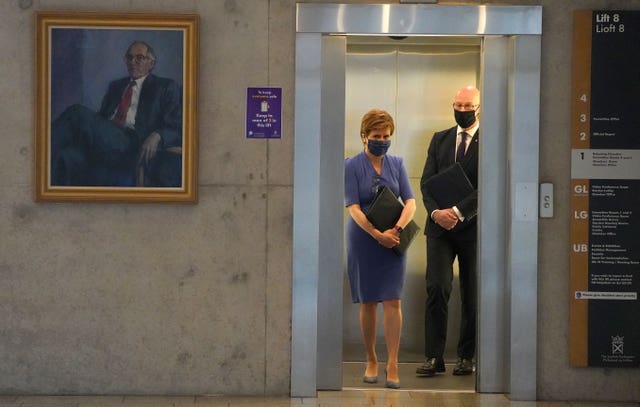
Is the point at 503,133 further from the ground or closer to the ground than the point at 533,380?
further from the ground

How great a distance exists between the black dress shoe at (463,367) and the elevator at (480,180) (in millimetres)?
462

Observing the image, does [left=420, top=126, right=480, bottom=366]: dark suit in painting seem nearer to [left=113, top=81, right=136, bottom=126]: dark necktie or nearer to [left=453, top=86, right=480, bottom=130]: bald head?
[left=453, top=86, right=480, bottom=130]: bald head

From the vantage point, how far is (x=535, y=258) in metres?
7.33

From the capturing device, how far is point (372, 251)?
7.79 metres

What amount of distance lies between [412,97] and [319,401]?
2503mm

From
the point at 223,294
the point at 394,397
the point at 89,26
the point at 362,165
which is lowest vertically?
the point at 394,397

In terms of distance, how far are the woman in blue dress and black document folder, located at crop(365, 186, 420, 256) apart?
28mm

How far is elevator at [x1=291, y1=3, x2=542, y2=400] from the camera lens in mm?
7266

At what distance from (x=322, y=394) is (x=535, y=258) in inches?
61.2

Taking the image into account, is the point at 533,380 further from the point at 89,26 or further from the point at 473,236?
the point at 89,26

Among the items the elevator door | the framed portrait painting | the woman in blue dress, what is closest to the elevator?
the woman in blue dress

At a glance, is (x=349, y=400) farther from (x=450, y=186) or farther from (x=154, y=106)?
(x=154, y=106)

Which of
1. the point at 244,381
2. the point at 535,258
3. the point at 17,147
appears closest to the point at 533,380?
the point at 535,258

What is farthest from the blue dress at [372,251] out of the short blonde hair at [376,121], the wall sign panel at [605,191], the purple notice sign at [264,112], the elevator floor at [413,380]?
the wall sign panel at [605,191]
